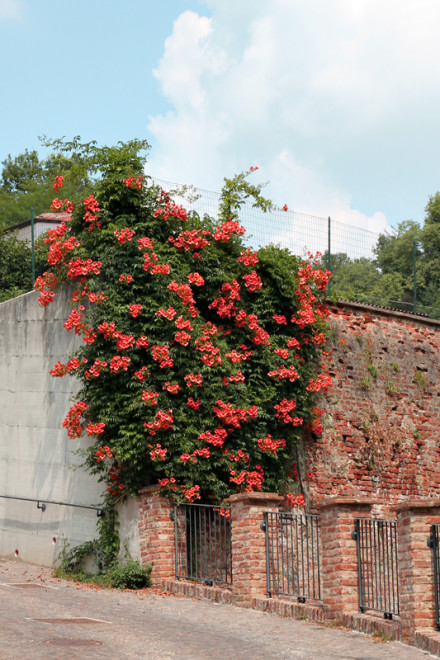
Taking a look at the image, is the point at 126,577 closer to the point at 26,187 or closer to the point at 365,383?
the point at 365,383

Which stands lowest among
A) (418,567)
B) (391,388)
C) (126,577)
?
(126,577)

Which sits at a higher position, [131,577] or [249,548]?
[249,548]

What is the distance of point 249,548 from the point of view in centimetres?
1164

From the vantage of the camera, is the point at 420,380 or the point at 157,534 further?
the point at 420,380

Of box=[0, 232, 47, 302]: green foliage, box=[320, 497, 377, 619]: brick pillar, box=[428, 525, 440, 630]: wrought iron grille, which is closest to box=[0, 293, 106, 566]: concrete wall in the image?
box=[320, 497, 377, 619]: brick pillar

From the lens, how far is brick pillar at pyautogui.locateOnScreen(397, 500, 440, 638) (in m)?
9.13

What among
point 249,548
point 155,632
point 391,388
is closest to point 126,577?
point 249,548

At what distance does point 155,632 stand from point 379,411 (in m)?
8.64

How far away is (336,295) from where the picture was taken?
55.2ft

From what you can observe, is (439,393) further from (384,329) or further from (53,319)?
(53,319)

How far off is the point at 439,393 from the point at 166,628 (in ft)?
33.4

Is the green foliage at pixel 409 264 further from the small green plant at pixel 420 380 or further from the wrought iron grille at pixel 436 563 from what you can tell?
the wrought iron grille at pixel 436 563

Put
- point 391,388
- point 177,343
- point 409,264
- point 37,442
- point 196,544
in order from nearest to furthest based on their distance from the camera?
point 196,544
point 177,343
point 37,442
point 391,388
point 409,264

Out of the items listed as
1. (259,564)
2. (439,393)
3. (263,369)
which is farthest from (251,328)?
(439,393)
